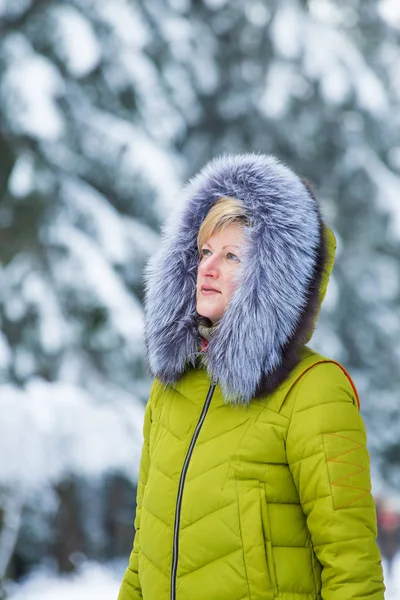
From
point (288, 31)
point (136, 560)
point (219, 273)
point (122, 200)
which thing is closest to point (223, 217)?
point (219, 273)

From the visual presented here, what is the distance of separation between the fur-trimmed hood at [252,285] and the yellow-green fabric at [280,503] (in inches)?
2.3

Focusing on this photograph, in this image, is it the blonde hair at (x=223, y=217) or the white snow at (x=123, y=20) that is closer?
the blonde hair at (x=223, y=217)

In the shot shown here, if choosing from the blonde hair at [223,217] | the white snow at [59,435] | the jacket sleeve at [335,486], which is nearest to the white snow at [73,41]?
the white snow at [59,435]

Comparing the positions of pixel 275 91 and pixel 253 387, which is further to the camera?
pixel 275 91

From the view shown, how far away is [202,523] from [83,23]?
3.43 m

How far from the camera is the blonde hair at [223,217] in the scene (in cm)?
149

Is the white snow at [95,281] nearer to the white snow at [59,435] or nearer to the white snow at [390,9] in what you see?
the white snow at [59,435]

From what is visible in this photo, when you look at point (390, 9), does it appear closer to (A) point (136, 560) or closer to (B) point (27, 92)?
(B) point (27, 92)

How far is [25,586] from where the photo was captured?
4109mm

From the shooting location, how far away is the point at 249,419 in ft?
4.40

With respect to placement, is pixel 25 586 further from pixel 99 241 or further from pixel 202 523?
pixel 202 523

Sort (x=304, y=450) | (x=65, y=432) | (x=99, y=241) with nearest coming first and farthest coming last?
(x=304, y=450) < (x=65, y=432) < (x=99, y=241)

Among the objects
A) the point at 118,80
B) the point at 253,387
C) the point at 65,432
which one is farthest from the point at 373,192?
the point at 253,387

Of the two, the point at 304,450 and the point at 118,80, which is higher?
the point at 118,80
